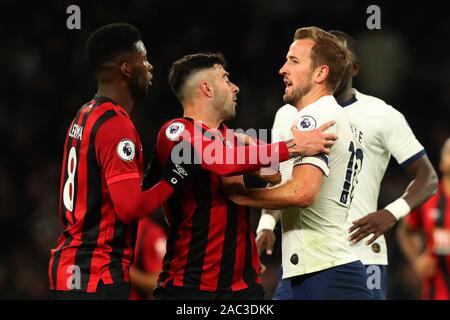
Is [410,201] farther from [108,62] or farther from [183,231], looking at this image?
[108,62]

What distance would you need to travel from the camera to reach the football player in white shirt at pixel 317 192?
4117 mm

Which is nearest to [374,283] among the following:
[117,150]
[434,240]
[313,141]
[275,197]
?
[275,197]

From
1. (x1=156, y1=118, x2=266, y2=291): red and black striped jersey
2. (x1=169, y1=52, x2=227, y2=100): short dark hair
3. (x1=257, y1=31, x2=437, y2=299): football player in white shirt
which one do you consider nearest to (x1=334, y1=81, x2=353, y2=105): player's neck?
(x1=257, y1=31, x2=437, y2=299): football player in white shirt

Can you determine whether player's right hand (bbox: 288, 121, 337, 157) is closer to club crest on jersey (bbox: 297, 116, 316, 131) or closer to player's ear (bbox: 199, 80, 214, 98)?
club crest on jersey (bbox: 297, 116, 316, 131)

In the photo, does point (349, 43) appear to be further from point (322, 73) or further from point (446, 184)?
point (446, 184)

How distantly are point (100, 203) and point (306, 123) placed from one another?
1.06 metres

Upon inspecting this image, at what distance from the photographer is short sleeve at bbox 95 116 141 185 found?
405 cm

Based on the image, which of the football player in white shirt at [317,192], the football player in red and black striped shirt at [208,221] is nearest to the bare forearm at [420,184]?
the football player in white shirt at [317,192]

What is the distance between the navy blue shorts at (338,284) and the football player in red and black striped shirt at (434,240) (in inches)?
110

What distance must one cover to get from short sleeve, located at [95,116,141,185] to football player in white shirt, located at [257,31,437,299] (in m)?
1.26

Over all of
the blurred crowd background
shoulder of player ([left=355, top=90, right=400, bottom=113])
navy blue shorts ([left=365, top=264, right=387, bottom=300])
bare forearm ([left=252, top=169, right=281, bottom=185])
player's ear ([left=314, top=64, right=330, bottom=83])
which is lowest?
navy blue shorts ([left=365, top=264, right=387, bottom=300])

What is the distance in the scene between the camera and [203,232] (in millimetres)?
4180

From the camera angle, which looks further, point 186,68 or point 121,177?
point 186,68

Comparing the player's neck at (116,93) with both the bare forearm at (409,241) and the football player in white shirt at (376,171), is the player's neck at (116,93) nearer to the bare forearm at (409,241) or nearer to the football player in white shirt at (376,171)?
the football player in white shirt at (376,171)
